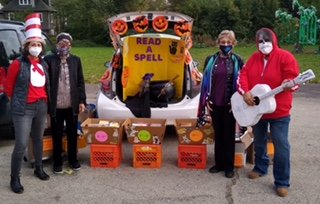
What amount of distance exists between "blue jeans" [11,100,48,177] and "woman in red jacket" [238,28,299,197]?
2204 mm

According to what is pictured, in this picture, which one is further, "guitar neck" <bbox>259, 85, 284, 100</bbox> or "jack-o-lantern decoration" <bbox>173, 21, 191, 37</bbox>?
"jack-o-lantern decoration" <bbox>173, 21, 191, 37</bbox>

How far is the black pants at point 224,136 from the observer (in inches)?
213

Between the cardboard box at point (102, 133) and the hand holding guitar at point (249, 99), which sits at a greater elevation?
the hand holding guitar at point (249, 99)

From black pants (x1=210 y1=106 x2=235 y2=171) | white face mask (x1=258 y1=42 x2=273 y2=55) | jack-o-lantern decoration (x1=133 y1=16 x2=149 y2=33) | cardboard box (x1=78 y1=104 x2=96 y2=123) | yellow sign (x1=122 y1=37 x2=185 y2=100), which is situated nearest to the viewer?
white face mask (x1=258 y1=42 x2=273 y2=55)

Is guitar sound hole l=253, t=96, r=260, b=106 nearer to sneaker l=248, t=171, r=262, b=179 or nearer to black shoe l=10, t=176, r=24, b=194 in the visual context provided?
sneaker l=248, t=171, r=262, b=179

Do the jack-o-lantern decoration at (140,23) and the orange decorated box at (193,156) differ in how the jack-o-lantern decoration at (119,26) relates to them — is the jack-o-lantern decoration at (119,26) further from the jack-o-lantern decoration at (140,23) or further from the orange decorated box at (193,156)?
the orange decorated box at (193,156)

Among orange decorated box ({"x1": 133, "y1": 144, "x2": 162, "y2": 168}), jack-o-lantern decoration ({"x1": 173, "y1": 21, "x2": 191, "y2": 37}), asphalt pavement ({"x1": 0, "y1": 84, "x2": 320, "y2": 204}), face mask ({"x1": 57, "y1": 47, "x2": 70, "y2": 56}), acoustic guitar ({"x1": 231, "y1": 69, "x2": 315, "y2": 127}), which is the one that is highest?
jack-o-lantern decoration ({"x1": 173, "y1": 21, "x2": 191, "y2": 37})

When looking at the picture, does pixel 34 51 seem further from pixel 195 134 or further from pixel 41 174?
pixel 195 134

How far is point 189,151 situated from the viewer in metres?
5.75

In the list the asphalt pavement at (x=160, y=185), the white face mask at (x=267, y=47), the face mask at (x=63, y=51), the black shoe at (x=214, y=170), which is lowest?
the asphalt pavement at (x=160, y=185)

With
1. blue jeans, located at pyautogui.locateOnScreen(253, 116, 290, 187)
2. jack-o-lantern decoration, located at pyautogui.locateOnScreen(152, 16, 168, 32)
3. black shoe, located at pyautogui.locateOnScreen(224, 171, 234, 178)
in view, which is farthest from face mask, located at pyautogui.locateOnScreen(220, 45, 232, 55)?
jack-o-lantern decoration, located at pyautogui.locateOnScreen(152, 16, 168, 32)

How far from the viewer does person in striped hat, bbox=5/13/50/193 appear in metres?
4.88

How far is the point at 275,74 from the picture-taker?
4.77 metres

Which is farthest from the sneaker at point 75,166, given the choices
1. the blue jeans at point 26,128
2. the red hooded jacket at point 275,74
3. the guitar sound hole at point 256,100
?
the guitar sound hole at point 256,100
